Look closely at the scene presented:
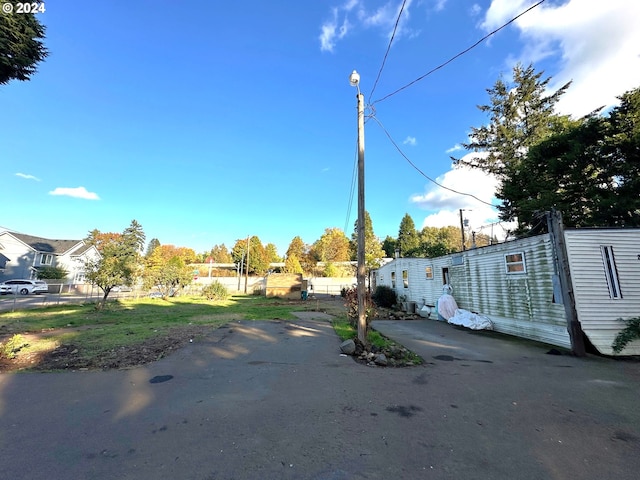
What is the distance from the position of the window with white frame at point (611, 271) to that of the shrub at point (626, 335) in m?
0.72

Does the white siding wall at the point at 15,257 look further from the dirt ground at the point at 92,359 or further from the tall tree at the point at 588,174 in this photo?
the tall tree at the point at 588,174

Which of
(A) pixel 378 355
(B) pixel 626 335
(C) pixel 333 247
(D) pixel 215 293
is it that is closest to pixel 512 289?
(B) pixel 626 335

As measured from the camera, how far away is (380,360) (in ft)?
21.3

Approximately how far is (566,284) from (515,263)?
2487 millimetres

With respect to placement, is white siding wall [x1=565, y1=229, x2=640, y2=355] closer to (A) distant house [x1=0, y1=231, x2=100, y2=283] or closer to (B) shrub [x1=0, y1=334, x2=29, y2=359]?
(B) shrub [x1=0, y1=334, x2=29, y2=359]

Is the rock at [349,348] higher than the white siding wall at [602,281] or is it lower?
lower

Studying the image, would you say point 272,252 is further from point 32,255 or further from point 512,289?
point 512,289

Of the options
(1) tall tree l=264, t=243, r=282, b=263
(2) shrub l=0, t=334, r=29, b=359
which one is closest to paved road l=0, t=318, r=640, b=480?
(2) shrub l=0, t=334, r=29, b=359

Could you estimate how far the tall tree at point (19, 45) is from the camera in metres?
8.41

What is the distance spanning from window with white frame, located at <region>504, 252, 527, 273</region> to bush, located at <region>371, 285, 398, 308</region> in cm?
1072

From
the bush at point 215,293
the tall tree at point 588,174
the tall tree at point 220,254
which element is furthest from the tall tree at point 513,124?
the tall tree at point 220,254

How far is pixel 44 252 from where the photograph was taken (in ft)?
123

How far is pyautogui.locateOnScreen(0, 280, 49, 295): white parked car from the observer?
27.4 metres

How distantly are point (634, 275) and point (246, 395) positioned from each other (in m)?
10.2
